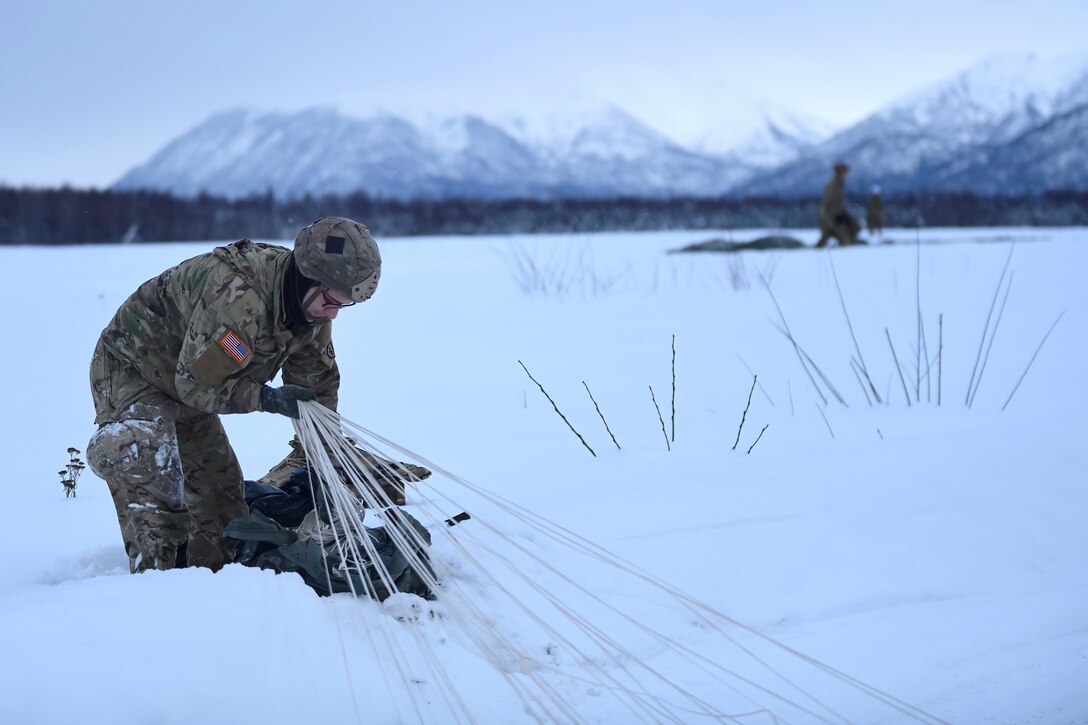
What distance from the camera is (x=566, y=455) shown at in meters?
4.03

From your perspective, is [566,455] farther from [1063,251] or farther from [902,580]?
[1063,251]

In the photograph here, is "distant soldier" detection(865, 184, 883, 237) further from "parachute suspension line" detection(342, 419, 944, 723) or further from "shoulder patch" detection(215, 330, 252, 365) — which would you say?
"shoulder patch" detection(215, 330, 252, 365)

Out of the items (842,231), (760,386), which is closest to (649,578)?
(760,386)

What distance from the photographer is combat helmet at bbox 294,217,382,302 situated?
9.07 feet

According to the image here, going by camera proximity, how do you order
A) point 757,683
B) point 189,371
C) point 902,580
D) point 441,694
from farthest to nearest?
point 902,580, point 189,371, point 757,683, point 441,694

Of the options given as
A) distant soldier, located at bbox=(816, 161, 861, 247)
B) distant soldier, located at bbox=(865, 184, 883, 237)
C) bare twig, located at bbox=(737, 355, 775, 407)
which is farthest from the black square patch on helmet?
distant soldier, located at bbox=(865, 184, 883, 237)

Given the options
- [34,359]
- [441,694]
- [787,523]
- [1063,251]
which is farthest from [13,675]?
[1063,251]

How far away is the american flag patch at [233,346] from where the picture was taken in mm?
2664

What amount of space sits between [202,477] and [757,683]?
1999mm

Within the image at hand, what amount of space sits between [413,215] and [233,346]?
19.8 meters

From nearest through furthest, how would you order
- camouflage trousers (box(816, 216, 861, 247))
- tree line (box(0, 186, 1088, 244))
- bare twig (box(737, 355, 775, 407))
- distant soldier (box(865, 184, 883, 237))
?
1. bare twig (box(737, 355, 775, 407))
2. camouflage trousers (box(816, 216, 861, 247))
3. distant soldier (box(865, 184, 883, 237))
4. tree line (box(0, 186, 1088, 244))

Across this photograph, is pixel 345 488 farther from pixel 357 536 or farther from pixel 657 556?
pixel 657 556

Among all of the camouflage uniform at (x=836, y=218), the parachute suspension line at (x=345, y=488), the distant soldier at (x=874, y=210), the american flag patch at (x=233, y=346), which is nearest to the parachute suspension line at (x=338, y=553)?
the parachute suspension line at (x=345, y=488)

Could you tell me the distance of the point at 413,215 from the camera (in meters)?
22.1
